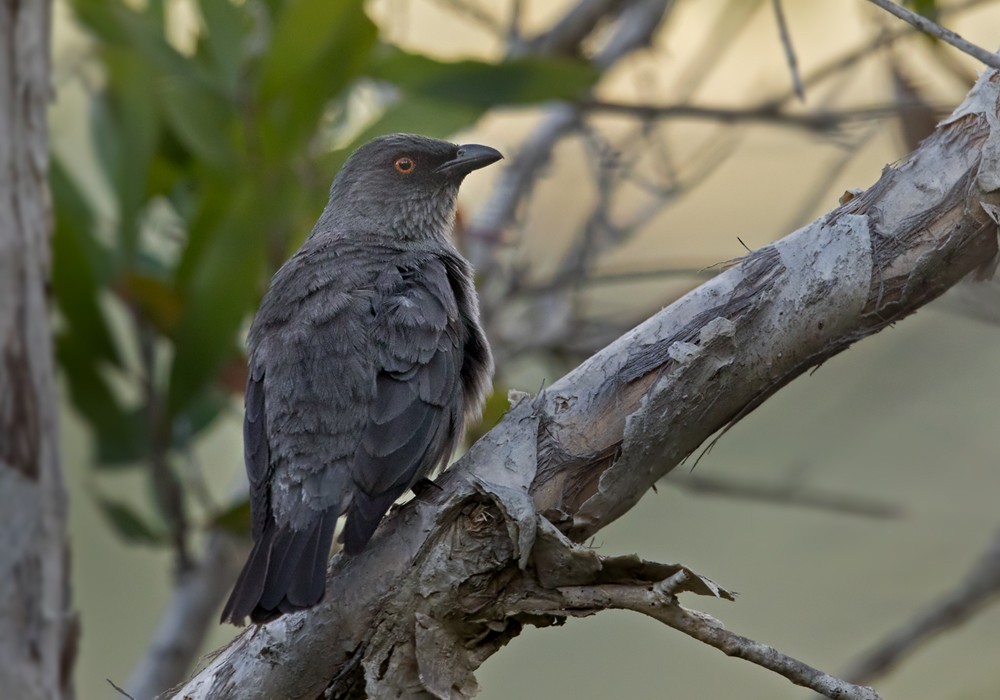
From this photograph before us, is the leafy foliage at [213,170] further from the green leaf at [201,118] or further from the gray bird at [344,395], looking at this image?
the gray bird at [344,395]

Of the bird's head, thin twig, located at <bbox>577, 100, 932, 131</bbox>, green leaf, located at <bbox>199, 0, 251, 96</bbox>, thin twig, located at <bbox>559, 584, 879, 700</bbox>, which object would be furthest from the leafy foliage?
thin twig, located at <bbox>559, 584, 879, 700</bbox>

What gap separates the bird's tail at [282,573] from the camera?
276cm

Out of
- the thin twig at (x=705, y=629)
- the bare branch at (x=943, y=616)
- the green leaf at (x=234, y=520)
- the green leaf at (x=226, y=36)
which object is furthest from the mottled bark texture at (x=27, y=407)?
the bare branch at (x=943, y=616)

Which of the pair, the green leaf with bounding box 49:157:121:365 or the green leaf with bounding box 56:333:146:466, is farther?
the green leaf with bounding box 56:333:146:466

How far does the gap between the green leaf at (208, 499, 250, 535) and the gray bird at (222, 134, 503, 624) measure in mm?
1225

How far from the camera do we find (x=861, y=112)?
5.48 metres

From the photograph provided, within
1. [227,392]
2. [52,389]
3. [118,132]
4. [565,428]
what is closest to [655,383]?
[565,428]

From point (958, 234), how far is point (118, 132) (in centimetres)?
497

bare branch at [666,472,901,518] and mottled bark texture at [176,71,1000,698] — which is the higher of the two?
bare branch at [666,472,901,518]

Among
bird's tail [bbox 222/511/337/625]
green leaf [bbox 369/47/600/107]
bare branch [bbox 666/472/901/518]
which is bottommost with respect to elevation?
bird's tail [bbox 222/511/337/625]

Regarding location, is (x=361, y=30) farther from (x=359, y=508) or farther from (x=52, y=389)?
(x=359, y=508)

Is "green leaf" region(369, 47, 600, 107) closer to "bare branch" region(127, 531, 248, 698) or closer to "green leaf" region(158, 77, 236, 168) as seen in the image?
"green leaf" region(158, 77, 236, 168)

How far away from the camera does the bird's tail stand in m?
2.76

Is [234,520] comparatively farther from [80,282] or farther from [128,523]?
[80,282]
